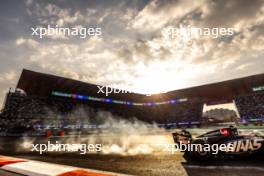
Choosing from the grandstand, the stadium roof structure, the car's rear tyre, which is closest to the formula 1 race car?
the car's rear tyre

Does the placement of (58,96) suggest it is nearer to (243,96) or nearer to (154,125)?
(154,125)

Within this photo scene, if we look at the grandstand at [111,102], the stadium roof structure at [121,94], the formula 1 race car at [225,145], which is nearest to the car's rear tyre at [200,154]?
the formula 1 race car at [225,145]

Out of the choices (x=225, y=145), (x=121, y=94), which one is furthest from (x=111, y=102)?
(x=225, y=145)

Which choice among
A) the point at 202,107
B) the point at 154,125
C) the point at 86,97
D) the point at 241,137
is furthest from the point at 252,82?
the point at 241,137

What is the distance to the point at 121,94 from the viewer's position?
45375 millimetres

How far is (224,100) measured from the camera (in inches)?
1567

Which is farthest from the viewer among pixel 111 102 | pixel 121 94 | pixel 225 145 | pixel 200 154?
pixel 111 102

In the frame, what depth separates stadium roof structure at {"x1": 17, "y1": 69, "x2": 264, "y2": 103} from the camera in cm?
3225

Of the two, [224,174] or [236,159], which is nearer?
[224,174]

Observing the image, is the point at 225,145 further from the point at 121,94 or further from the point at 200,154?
the point at 121,94

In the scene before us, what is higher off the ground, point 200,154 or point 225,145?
point 225,145

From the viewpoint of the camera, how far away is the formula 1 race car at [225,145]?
14.9ft

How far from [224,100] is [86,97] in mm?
29949

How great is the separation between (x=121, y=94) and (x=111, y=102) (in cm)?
319
